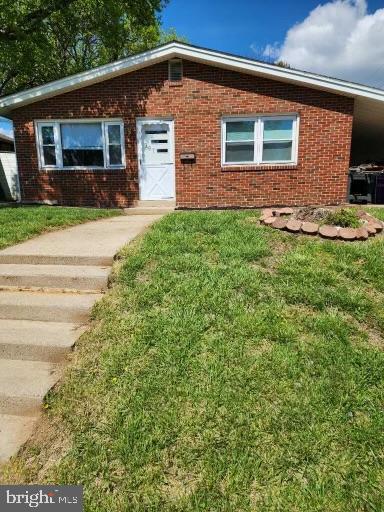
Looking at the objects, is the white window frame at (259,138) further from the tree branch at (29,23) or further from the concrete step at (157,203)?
the tree branch at (29,23)

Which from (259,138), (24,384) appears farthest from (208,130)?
(24,384)

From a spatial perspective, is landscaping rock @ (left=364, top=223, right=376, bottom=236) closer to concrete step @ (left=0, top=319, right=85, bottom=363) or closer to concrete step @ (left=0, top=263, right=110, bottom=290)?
concrete step @ (left=0, top=263, right=110, bottom=290)

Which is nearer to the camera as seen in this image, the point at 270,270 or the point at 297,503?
the point at 297,503

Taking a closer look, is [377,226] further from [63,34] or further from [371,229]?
[63,34]

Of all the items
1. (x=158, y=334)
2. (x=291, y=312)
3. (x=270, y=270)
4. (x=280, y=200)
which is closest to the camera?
(x=158, y=334)

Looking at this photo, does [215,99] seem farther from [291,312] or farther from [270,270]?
[291,312]

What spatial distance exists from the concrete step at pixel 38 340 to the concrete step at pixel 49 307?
0.13 m

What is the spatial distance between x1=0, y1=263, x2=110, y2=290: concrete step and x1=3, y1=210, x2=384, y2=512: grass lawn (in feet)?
1.19

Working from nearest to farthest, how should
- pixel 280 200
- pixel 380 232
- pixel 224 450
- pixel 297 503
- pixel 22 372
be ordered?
pixel 297 503, pixel 224 450, pixel 22 372, pixel 380 232, pixel 280 200

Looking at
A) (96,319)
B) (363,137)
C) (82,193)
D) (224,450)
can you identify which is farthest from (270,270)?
(363,137)

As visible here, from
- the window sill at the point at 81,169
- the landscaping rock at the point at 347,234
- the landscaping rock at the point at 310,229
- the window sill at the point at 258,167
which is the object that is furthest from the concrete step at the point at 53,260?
the window sill at the point at 258,167

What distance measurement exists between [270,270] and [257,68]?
7.18 metres

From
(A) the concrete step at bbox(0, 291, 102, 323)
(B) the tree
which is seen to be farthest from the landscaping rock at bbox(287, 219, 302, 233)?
(B) the tree

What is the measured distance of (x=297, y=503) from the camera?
2096 mm
